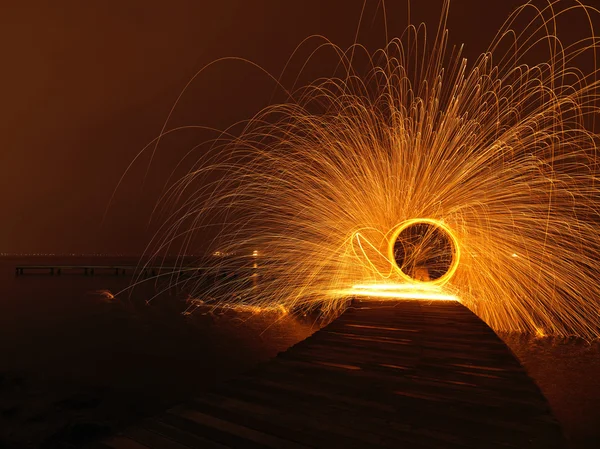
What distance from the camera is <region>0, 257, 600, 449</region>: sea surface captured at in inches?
254

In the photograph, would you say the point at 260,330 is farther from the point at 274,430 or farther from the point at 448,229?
the point at 274,430

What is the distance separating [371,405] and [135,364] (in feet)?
26.7

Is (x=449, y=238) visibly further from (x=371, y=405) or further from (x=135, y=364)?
(x=135, y=364)

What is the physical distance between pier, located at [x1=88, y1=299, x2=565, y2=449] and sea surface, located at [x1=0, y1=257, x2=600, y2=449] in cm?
175

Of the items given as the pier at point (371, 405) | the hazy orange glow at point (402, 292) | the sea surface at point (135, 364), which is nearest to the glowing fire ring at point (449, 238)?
the hazy orange glow at point (402, 292)

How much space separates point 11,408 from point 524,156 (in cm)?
1092

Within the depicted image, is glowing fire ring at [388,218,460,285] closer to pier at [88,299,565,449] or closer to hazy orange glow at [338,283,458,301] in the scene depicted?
hazy orange glow at [338,283,458,301]

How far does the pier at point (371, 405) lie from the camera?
2773 millimetres

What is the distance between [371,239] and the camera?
11.1 metres

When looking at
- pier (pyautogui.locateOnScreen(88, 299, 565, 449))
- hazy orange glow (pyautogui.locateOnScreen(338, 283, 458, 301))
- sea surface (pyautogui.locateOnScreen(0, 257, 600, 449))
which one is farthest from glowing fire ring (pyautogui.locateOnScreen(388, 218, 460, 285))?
pier (pyautogui.locateOnScreen(88, 299, 565, 449))

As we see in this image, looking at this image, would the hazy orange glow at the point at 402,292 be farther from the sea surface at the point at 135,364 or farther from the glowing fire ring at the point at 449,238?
the sea surface at the point at 135,364

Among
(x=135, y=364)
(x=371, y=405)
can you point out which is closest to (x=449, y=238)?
(x=371, y=405)

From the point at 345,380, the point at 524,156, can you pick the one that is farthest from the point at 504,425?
the point at 524,156

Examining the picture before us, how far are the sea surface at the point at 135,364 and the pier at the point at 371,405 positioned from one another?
1.75m
